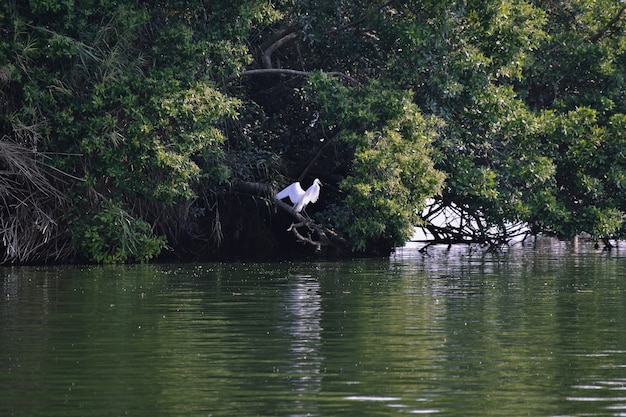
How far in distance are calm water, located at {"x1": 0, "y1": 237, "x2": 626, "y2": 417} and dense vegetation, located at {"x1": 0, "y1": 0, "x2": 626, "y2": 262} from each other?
136 inches

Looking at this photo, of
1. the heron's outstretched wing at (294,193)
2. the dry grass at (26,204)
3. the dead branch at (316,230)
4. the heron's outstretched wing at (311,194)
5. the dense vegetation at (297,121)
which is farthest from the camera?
the dead branch at (316,230)

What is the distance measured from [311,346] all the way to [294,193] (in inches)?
568

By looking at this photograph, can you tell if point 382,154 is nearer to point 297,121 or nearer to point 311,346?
point 297,121

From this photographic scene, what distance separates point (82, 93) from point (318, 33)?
498 cm

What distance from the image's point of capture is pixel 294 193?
2689 centimetres

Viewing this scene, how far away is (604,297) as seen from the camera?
1806 centimetres

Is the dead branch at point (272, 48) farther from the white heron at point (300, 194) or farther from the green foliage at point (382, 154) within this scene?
the white heron at point (300, 194)

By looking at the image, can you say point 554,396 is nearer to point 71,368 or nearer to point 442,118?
point 71,368

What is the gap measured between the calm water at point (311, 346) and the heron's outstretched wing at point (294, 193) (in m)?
4.90

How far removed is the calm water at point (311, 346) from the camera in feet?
31.5

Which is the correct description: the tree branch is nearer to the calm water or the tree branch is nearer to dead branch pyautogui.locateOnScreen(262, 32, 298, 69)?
dead branch pyautogui.locateOnScreen(262, 32, 298, 69)

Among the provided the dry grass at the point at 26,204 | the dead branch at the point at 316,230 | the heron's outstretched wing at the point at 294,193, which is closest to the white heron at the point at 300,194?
the heron's outstretched wing at the point at 294,193

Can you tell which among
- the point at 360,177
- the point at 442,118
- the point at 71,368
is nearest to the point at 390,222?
the point at 360,177

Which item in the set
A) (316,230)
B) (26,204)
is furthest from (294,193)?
(26,204)
